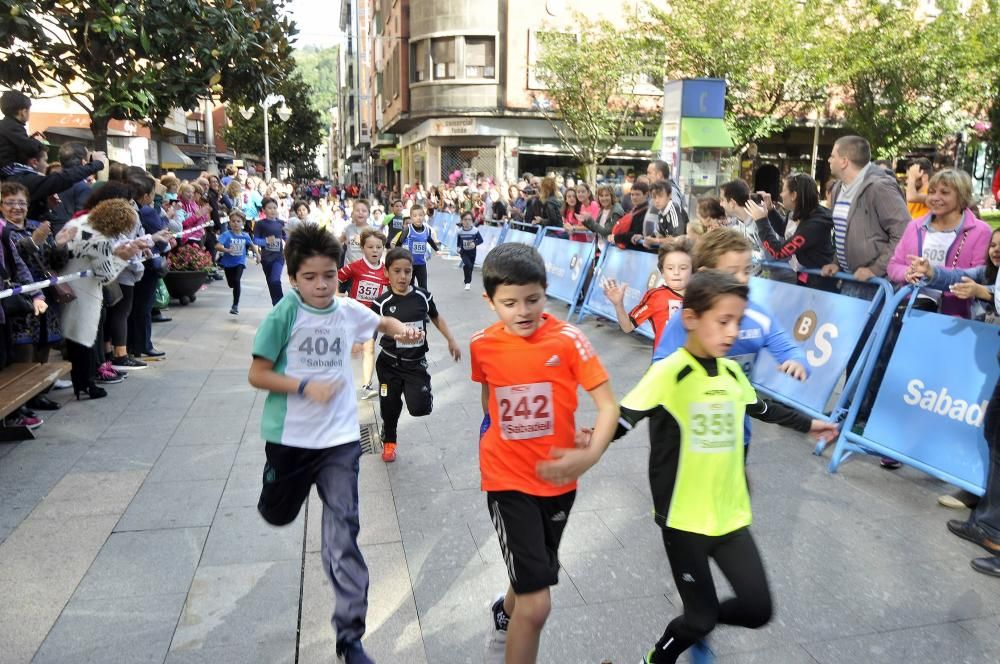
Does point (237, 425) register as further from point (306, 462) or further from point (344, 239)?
point (344, 239)

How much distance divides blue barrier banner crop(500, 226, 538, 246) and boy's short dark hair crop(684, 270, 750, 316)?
34.8 feet

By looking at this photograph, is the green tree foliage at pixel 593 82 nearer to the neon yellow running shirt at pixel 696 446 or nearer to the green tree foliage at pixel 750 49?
the green tree foliage at pixel 750 49

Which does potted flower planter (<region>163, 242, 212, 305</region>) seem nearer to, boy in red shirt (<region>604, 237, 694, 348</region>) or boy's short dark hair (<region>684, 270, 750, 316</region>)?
boy in red shirt (<region>604, 237, 694, 348</region>)

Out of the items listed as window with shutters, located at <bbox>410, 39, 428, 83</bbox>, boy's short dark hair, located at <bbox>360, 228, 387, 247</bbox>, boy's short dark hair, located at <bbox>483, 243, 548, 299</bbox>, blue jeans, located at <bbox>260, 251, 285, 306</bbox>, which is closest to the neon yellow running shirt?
boy's short dark hair, located at <bbox>483, 243, 548, 299</bbox>

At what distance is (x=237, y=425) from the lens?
21.3ft

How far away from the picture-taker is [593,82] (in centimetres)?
3194

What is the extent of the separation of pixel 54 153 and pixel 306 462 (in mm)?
12815

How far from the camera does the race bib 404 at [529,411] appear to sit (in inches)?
113

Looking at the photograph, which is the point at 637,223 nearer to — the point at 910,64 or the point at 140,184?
the point at 140,184

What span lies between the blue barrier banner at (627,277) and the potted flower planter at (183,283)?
6.10 m

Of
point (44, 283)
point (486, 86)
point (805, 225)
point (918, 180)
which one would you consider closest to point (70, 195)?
point (44, 283)

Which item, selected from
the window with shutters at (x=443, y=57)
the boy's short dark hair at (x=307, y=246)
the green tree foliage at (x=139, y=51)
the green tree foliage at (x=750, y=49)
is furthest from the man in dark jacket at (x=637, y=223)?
the window with shutters at (x=443, y=57)

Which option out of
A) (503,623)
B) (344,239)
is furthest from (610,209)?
(503,623)

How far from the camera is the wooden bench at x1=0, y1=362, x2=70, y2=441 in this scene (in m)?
5.75
